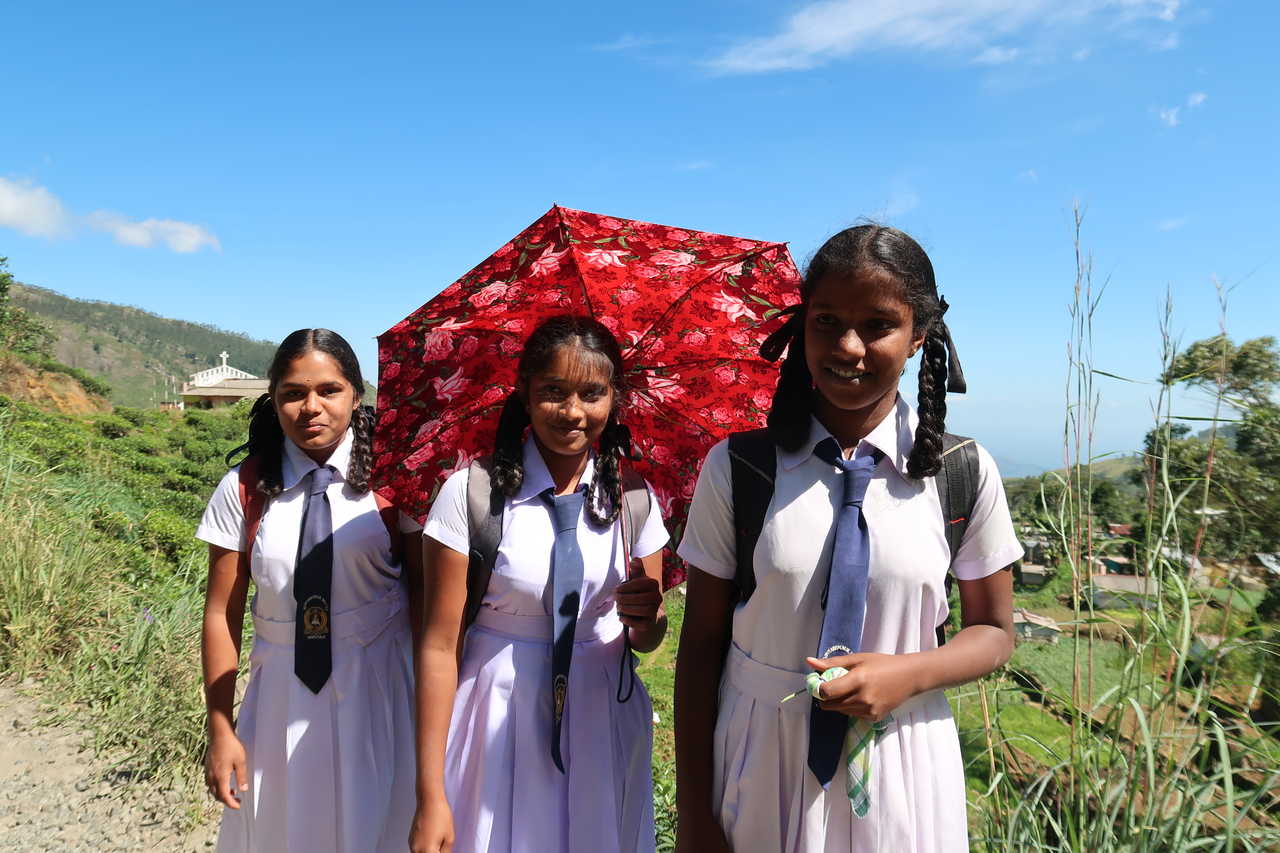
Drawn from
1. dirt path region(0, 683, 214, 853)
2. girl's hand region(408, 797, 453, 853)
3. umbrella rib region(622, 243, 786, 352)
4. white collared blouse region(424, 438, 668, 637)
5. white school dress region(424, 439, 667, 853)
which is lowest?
dirt path region(0, 683, 214, 853)

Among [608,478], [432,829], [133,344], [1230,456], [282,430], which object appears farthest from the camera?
[133,344]

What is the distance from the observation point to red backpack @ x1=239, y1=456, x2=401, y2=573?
7.47 feet

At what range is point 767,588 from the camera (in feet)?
4.91

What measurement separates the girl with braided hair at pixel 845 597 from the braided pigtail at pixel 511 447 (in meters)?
0.53

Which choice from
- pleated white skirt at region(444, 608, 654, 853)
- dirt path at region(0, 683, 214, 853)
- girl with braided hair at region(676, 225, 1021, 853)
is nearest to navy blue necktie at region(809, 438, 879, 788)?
girl with braided hair at region(676, 225, 1021, 853)

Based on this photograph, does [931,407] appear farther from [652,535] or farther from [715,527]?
[652,535]

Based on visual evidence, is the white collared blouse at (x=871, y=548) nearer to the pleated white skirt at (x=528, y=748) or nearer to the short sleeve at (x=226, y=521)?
the pleated white skirt at (x=528, y=748)

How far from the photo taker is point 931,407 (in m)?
1.55

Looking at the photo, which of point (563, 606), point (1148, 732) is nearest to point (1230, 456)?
point (1148, 732)

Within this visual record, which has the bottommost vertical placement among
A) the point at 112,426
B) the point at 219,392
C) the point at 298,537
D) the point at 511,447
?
the point at 298,537

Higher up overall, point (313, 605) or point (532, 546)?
point (532, 546)

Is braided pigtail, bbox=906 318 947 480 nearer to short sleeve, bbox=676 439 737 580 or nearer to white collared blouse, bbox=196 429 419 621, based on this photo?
short sleeve, bbox=676 439 737 580

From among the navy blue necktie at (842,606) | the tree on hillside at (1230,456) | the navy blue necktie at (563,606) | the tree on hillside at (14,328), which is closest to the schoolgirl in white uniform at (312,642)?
the navy blue necktie at (563,606)

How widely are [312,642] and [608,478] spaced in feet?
2.95
